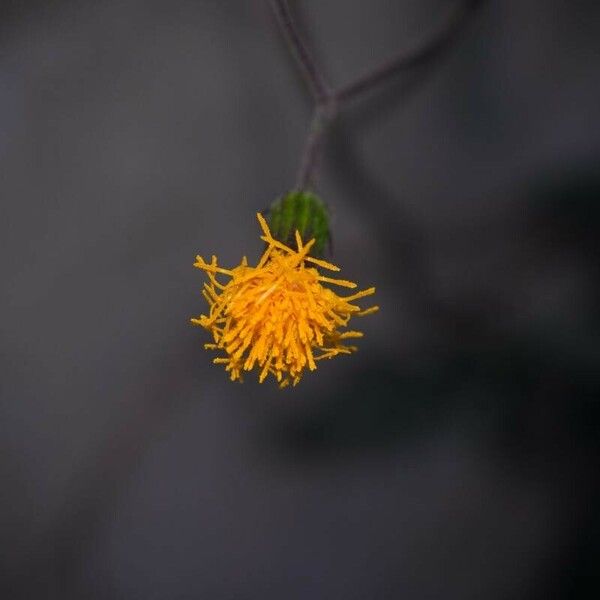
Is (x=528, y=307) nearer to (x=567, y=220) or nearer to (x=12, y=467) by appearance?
(x=567, y=220)

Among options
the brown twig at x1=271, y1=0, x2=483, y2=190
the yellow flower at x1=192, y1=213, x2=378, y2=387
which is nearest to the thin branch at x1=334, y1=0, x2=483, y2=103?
the brown twig at x1=271, y1=0, x2=483, y2=190

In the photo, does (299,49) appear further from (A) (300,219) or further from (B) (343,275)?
(B) (343,275)

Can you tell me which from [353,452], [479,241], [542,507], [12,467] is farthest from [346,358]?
[12,467]

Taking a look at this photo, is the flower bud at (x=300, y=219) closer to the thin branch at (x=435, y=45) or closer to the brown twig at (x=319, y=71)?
the brown twig at (x=319, y=71)

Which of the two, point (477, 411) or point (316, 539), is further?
point (316, 539)

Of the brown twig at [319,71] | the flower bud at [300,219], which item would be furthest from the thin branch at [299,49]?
the flower bud at [300,219]

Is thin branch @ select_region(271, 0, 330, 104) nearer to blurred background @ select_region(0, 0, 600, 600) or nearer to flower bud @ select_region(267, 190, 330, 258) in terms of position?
flower bud @ select_region(267, 190, 330, 258)

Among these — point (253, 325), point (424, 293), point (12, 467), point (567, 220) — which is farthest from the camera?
point (12, 467)
